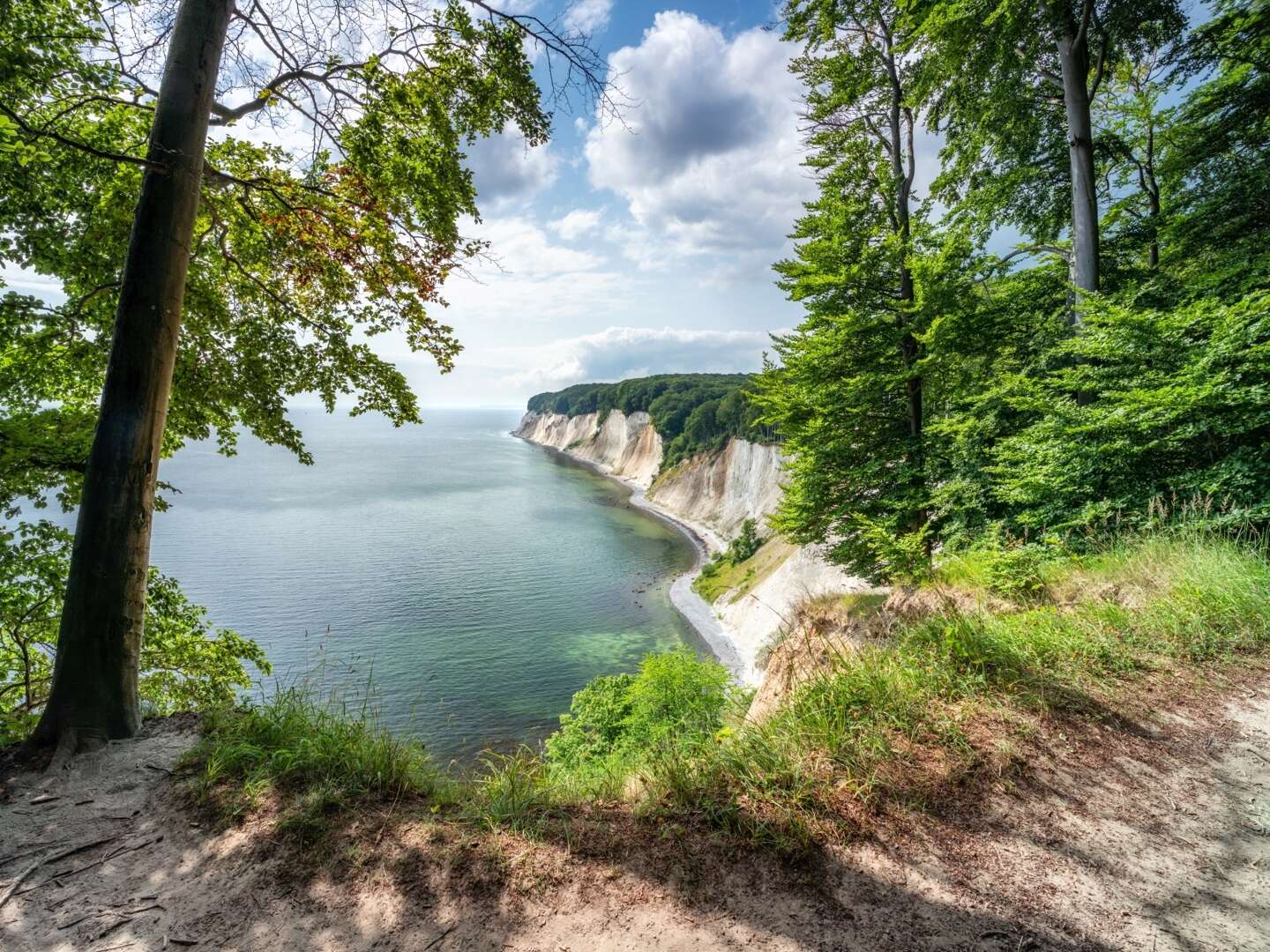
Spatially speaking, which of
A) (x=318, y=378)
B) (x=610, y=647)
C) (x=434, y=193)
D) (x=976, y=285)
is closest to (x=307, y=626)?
(x=610, y=647)

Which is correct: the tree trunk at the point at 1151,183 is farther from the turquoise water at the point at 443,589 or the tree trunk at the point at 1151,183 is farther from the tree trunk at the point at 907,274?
the turquoise water at the point at 443,589

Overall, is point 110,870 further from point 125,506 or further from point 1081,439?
point 1081,439

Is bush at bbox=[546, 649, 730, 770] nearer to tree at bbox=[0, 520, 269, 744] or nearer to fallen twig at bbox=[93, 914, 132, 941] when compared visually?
tree at bbox=[0, 520, 269, 744]

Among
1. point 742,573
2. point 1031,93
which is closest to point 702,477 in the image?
point 742,573

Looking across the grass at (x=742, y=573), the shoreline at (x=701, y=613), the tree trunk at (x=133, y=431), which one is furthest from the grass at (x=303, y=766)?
the grass at (x=742, y=573)

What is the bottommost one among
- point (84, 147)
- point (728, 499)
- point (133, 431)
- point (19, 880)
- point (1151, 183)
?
point (728, 499)

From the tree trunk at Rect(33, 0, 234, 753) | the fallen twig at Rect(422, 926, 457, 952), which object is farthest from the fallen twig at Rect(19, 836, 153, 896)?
the fallen twig at Rect(422, 926, 457, 952)

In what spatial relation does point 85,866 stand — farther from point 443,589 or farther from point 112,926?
point 443,589

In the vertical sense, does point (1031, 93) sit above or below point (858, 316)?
above
